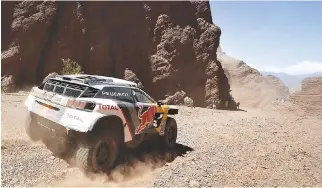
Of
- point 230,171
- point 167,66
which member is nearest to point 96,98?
point 230,171

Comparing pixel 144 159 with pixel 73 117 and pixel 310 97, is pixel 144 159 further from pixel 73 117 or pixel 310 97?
pixel 310 97

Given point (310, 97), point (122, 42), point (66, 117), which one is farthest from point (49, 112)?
point (310, 97)

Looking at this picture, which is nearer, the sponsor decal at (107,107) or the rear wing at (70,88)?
the sponsor decal at (107,107)

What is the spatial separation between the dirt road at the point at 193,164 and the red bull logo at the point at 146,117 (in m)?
0.85

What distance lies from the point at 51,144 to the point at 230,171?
4.58 meters

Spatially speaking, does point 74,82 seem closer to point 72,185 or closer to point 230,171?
point 72,185

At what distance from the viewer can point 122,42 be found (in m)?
28.4

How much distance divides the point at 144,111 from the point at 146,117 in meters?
0.20

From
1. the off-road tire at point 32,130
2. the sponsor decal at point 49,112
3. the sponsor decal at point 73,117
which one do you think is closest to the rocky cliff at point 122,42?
the off-road tire at point 32,130

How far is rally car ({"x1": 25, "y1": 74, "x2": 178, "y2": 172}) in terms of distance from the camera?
18.9ft

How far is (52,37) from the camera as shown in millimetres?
25875

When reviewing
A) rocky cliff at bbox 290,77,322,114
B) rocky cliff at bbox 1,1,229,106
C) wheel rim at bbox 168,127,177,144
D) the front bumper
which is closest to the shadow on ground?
wheel rim at bbox 168,127,177,144

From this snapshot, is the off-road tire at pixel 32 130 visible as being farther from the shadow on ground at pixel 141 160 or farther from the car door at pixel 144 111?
the car door at pixel 144 111

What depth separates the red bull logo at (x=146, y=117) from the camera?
698 centimetres
